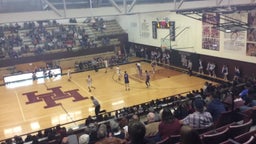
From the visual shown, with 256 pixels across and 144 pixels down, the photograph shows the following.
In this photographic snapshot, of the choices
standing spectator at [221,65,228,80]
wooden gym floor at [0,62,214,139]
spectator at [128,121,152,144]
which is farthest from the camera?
standing spectator at [221,65,228,80]

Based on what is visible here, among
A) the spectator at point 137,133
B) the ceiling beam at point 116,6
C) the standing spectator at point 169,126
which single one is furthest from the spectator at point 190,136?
the ceiling beam at point 116,6

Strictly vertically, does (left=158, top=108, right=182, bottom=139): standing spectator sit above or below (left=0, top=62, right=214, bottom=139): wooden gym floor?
above

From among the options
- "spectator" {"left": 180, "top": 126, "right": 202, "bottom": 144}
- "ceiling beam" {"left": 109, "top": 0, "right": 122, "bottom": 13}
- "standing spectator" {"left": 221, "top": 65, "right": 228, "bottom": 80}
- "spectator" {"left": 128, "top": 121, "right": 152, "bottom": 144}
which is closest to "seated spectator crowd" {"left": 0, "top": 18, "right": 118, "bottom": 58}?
"standing spectator" {"left": 221, "top": 65, "right": 228, "bottom": 80}

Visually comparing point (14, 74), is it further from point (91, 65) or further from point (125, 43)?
point (125, 43)

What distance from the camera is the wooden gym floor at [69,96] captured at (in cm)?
Result: 1384

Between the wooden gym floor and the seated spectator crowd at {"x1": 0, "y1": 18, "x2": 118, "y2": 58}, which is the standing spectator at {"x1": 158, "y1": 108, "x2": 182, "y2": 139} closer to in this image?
the wooden gym floor

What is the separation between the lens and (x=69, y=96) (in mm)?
17516

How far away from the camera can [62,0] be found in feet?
33.0

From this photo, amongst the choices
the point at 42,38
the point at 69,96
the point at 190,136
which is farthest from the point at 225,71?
the point at 42,38

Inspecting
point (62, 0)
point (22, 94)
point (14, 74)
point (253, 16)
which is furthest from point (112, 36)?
point (62, 0)

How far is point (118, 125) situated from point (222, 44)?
43.8ft

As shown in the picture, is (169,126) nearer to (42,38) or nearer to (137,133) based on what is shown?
(137,133)

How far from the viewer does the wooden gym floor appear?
1384cm

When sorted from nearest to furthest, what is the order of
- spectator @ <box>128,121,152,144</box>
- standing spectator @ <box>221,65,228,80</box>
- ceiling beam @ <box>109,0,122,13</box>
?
spectator @ <box>128,121,152,144</box>, ceiling beam @ <box>109,0,122,13</box>, standing spectator @ <box>221,65,228,80</box>
